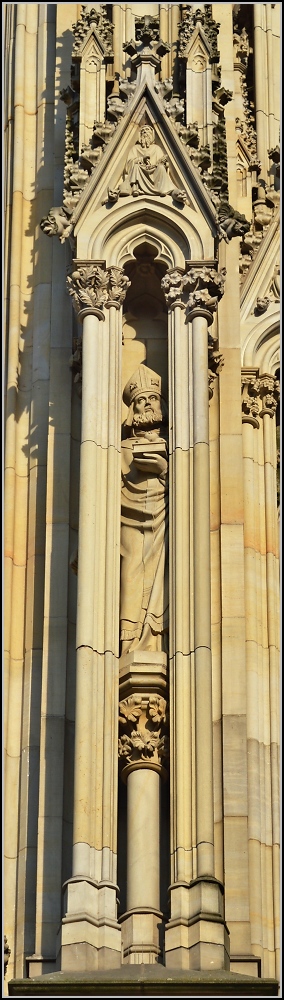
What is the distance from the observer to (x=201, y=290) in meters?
19.8

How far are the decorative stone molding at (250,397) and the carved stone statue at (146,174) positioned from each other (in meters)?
1.48

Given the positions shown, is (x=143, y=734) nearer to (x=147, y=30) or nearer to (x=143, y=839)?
(x=143, y=839)

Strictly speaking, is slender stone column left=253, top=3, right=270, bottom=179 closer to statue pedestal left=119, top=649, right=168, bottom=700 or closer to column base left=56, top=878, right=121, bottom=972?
statue pedestal left=119, top=649, right=168, bottom=700

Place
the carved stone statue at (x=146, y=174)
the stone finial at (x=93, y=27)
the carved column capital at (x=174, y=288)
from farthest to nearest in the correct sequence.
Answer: the stone finial at (x=93, y=27) < the carved stone statue at (x=146, y=174) < the carved column capital at (x=174, y=288)

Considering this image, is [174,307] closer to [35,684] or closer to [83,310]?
[83,310]

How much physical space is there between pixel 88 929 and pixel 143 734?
140 centimetres

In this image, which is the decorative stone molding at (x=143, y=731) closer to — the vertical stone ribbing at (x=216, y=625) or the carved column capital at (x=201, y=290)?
the vertical stone ribbing at (x=216, y=625)

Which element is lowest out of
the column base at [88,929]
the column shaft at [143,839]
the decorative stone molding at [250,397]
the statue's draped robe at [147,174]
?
the column base at [88,929]

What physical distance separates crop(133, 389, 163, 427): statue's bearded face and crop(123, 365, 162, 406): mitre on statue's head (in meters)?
0.04

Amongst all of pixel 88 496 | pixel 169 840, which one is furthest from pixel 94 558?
pixel 169 840

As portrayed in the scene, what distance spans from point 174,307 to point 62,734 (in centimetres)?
283

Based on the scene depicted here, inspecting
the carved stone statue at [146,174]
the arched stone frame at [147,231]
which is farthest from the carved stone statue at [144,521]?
the carved stone statue at [146,174]

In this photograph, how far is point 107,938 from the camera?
17.7 metres

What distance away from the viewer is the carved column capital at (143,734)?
18.6m
